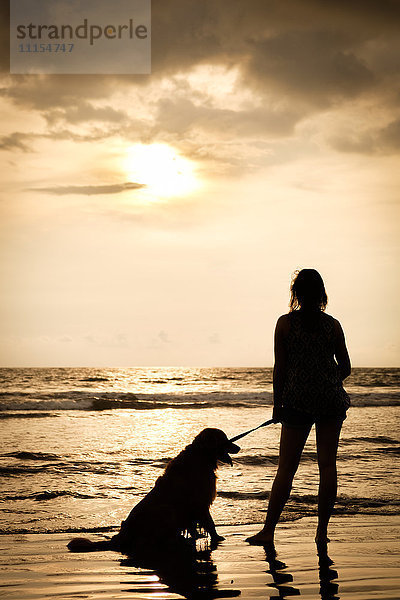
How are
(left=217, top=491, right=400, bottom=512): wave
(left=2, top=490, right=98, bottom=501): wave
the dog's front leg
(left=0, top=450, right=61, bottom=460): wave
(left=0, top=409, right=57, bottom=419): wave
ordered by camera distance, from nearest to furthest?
the dog's front leg → (left=217, top=491, right=400, bottom=512): wave → (left=2, top=490, right=98, bottom=501): wave → (left=0, top=450, right=61, bottom=460): wave → (left=0, top=409, right=57, bottom=419): wave

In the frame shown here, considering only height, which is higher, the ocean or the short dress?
the short dress

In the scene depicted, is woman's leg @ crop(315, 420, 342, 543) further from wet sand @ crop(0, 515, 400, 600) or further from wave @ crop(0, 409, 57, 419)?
wave @ crop(0, 409, 57, 419)

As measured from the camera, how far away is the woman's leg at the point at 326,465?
14.8 ft

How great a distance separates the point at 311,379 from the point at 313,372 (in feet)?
0.18

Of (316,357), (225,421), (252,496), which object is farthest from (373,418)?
(316,357)

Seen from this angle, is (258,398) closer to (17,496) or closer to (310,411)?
(17,496)

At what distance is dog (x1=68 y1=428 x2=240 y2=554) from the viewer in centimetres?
457

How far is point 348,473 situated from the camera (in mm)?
8273

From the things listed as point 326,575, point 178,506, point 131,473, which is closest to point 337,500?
point 178,506

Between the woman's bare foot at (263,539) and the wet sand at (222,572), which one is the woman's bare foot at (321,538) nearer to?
the wet sand at (222,572)

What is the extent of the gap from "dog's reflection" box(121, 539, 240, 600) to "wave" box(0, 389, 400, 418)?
704 inches

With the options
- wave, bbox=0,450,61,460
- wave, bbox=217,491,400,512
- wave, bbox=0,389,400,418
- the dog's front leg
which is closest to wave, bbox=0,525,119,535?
the dog's front leg

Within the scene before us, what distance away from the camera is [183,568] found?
13.5 feet

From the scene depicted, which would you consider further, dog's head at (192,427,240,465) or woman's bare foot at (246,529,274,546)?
dog's head at (192,427,240,465)
